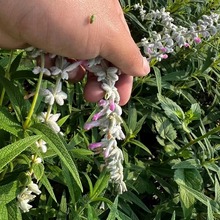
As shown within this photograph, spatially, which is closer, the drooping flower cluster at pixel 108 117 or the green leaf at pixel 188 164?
the drooping flower cluster at pixel 108 117

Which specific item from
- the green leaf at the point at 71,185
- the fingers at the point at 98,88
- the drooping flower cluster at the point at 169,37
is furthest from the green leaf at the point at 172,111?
the fingers at the point at 98,88

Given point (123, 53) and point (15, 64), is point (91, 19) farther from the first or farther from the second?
point (15, 64)

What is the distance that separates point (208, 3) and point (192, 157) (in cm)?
117

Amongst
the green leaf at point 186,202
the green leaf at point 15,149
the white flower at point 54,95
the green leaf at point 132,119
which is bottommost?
the green leaf at point 186,202

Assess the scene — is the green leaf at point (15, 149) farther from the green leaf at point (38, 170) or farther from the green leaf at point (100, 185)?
the green leaf at point (100, 185)

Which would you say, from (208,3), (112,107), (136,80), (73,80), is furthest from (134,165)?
(208,3)

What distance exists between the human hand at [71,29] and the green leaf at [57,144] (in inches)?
5.3

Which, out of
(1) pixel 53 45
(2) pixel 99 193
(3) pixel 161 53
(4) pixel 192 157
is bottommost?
(4) pixel 192 157

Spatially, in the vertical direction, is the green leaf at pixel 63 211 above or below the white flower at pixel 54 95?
below

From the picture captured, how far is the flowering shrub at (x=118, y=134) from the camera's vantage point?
130 cm

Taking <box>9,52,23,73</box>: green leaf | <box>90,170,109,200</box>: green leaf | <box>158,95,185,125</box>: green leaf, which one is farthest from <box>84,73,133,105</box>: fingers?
<box>158,95,185,125</box>: green leaf

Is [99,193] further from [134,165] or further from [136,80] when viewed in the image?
[136,80]

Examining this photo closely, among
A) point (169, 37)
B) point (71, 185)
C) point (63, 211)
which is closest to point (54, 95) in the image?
point (71, 185)

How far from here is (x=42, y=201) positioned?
1.93 metres
